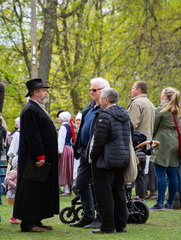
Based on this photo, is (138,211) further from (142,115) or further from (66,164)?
(66,164)

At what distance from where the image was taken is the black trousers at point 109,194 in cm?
824

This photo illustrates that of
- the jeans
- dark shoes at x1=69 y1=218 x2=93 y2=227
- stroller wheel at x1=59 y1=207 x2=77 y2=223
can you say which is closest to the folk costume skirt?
stroller wheel at x1=59 y1=207 x2=77 y2=223

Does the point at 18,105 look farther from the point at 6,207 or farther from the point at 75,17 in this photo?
the point at 6,207

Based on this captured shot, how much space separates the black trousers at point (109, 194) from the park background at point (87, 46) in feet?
40.1

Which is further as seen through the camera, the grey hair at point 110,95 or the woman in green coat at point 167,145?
the woman in green coat at point 167,145

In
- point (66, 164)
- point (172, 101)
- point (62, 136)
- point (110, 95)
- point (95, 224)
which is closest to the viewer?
point (110, 95)

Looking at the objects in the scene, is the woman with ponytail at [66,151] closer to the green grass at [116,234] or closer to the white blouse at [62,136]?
the white blouse at [62,136]

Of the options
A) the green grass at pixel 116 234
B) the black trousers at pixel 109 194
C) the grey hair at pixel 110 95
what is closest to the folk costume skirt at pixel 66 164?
the green grass at pixel 116 234

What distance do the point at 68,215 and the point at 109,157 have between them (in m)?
1.89

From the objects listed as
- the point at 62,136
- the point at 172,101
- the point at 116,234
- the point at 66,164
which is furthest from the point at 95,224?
the point at 66,164

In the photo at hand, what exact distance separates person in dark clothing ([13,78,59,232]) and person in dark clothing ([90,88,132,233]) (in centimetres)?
72

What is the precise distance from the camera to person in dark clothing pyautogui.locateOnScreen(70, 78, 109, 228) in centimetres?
904

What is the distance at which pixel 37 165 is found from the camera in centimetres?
858

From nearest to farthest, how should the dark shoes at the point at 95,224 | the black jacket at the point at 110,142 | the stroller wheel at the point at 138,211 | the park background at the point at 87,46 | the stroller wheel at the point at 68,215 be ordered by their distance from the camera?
the black jacket at the point at 110,142, the dark shoes at the point at 95,224, the stroller wheel at the point at 138,211, the stroller wheel at the point at 68,215, the park background at the point at 87,46
